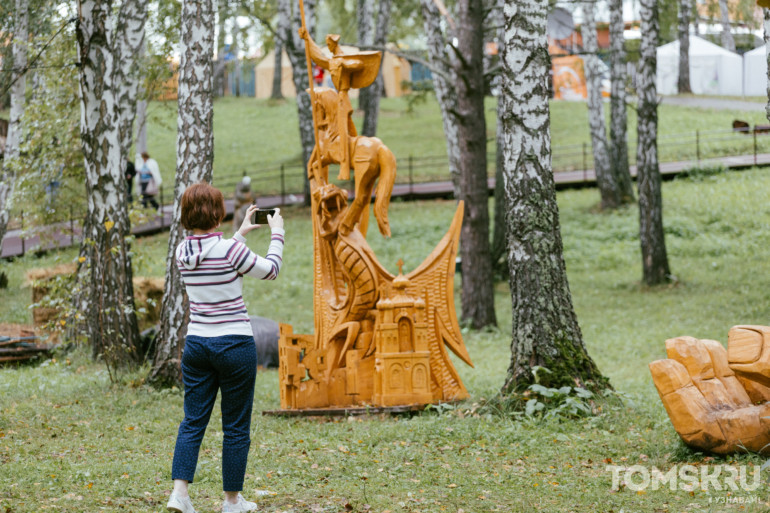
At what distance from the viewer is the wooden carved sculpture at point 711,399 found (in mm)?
5145

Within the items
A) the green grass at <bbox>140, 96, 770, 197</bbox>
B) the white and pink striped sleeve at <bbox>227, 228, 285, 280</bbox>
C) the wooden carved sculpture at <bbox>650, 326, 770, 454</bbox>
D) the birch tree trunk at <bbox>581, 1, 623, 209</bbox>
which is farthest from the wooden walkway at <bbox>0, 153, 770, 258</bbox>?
the white and pink striped sleeve at <bbox>227, 228, 285, 280</bbox>

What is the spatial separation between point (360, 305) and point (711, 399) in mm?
3265

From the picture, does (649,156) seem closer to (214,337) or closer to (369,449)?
(369,449)

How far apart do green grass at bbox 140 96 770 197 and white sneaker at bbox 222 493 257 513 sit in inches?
723

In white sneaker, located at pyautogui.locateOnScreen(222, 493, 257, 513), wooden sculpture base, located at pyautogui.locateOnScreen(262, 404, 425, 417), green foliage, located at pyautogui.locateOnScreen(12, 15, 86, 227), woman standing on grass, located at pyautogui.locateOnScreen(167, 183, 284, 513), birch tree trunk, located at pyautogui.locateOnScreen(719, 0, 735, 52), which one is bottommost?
wooden sculpture base, located at pyautogui.locateOnScreen(262, 404, 425, 417)

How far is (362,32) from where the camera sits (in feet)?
86.1

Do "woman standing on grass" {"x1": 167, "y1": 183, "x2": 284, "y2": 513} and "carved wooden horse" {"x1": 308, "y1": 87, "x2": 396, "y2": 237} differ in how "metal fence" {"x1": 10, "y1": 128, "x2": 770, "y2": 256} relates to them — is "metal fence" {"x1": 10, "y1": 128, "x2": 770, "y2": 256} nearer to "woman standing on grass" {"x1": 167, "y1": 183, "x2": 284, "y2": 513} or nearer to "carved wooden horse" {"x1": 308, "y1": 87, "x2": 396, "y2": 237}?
"carved wooden horse" {"x1": 308, "y1": 87, "x2": 396, "y2": 237}

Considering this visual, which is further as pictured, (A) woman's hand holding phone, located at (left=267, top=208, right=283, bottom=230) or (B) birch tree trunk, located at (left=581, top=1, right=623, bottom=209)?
(B) birch tree trunk, located at (left=581, top=1, right=623, bottom=209)

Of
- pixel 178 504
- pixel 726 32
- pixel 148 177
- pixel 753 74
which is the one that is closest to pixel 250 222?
pixel 178 504

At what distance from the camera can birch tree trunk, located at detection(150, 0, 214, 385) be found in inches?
316

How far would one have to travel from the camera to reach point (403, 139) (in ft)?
105

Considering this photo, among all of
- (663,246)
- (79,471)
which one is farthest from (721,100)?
(79,471)

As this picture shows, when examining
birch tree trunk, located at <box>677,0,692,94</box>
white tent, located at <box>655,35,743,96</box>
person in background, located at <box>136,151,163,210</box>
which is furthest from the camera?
white tent, located at <box>655,35,743,96</box>

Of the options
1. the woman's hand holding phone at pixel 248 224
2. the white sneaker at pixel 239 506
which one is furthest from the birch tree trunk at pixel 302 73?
the white sneaker at pixel 239 506
